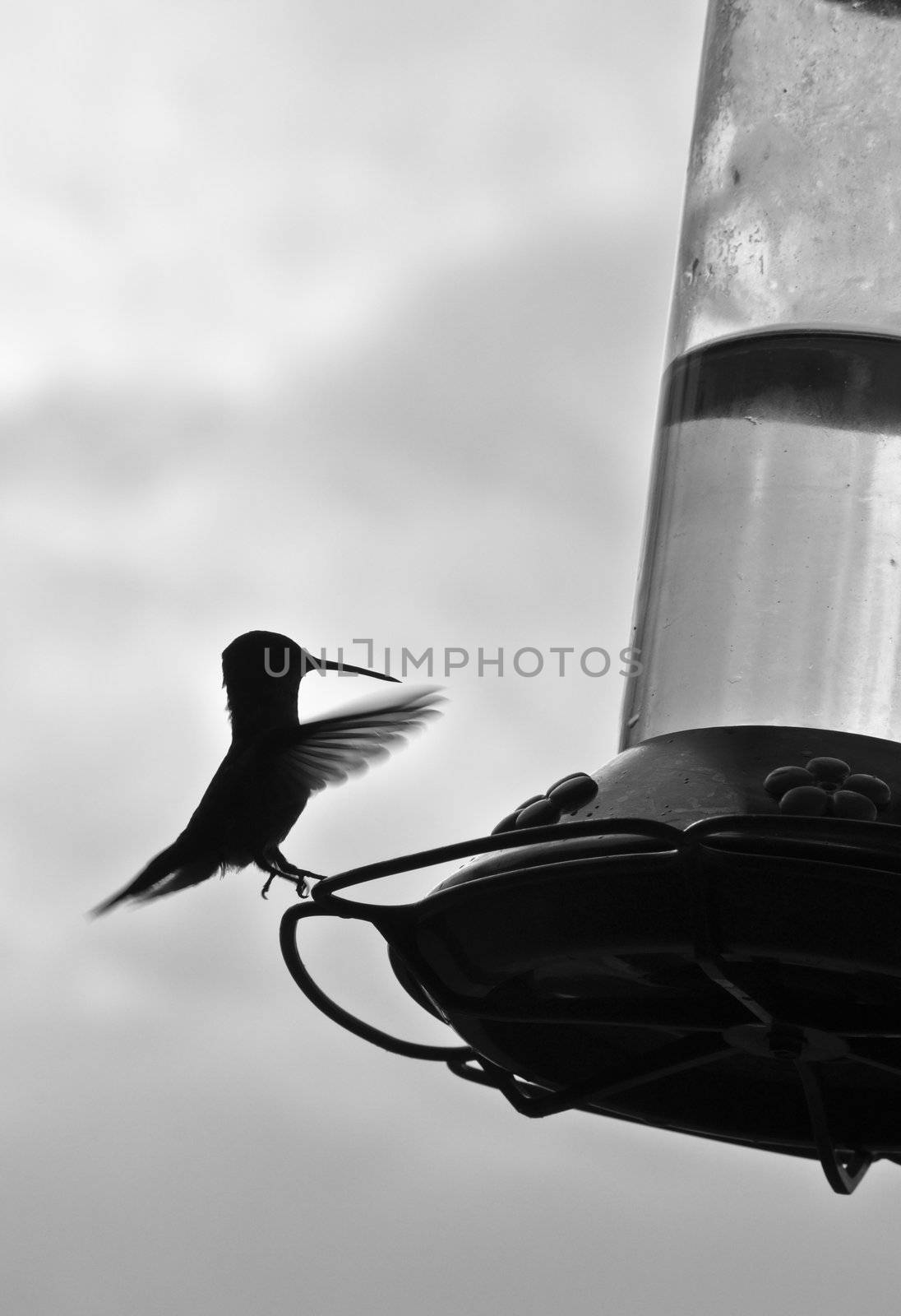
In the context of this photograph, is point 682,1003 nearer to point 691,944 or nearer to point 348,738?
point 691,944

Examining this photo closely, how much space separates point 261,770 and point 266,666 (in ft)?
0.98

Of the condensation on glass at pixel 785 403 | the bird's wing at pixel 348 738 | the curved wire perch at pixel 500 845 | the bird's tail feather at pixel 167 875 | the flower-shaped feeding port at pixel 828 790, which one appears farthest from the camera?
the bird's tail feather at pixel 167 875

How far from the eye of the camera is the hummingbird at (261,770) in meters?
4.55

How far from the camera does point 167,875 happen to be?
16.2 ft

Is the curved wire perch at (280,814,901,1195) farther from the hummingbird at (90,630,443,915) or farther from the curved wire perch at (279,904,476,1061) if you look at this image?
the hummingbird at (90,630,443,915)

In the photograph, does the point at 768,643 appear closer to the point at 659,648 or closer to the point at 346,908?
the point at 659,648

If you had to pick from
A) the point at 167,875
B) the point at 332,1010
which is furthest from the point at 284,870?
the point at 332,1010

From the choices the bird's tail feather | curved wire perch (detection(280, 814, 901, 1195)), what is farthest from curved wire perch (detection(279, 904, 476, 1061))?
the bird's tail feather

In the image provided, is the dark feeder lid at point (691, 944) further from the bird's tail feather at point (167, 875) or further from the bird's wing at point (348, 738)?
the bird's tail feather at point (167, 875)

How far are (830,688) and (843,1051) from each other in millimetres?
589

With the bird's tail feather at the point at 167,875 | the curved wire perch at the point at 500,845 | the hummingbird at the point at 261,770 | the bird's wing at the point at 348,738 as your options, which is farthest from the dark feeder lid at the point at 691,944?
the bird's tail feather at the point at 167,875

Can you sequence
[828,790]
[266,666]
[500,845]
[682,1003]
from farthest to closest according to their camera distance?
[266,666] → [682,1003] → [828,790] → [500,845]

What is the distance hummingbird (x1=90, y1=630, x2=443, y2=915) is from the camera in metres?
4.55

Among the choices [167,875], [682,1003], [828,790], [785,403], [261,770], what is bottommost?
[167,875]
